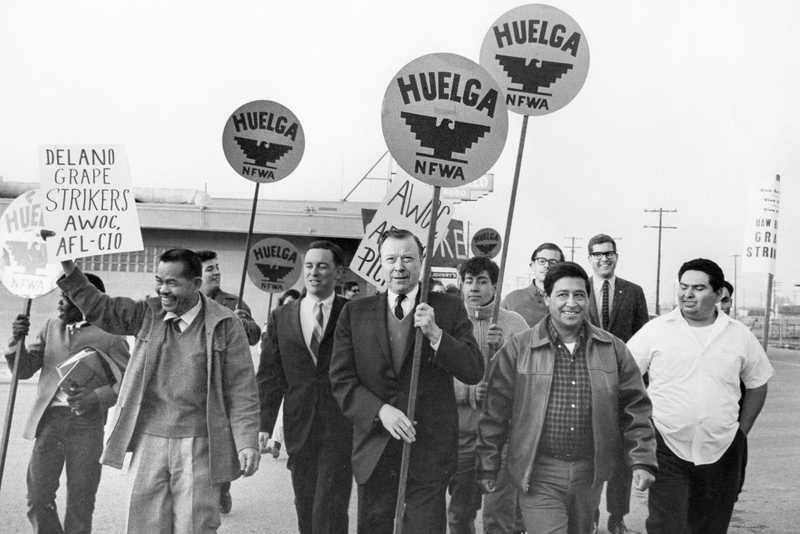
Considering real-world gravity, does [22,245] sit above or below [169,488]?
above

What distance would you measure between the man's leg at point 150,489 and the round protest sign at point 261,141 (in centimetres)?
348

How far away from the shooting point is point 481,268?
22.4 ft

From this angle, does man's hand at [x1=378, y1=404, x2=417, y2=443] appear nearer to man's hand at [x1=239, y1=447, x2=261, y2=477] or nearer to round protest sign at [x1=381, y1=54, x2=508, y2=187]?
man's hand at [x1=239, y1=447, x2=261, y2=477]

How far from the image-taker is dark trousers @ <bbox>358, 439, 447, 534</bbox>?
4.96 metres

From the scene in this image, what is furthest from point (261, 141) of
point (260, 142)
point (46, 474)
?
point (46, 474)

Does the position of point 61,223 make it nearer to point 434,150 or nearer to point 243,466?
point 243,466

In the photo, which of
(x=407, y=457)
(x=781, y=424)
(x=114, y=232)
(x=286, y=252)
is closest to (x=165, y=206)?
(x=286, y=252)

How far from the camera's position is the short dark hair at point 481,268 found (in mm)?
6809

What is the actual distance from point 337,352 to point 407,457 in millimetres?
717

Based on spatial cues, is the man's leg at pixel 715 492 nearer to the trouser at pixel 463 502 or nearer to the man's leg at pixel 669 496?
the man's leg at pixel 669 496

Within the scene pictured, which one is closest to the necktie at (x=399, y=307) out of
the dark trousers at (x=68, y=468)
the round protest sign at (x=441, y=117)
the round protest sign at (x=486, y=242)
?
the round protest sign at (x=441, y=117)

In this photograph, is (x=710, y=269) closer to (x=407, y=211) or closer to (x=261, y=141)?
(x=407, y=211)

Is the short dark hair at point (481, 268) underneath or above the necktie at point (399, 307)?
above

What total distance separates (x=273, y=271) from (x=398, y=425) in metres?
7.50
